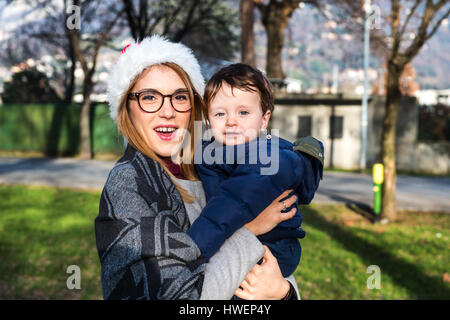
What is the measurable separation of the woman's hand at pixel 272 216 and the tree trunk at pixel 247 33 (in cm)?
941

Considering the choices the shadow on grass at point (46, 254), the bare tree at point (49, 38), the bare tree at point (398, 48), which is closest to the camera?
the shadow on grass at point (46, 254)

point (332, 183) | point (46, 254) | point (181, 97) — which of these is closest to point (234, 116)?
point (181, 97)

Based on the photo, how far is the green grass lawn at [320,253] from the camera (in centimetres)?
582

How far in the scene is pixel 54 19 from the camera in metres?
29.2

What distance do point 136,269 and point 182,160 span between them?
729 millimetres

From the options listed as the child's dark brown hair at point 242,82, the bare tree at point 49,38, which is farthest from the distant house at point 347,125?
the child's dark brown hair at point 242,82

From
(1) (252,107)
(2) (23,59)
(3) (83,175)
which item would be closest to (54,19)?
(2) (23,59)

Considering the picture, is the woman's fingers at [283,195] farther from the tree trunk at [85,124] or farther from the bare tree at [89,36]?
the tree trunk at [85,124]

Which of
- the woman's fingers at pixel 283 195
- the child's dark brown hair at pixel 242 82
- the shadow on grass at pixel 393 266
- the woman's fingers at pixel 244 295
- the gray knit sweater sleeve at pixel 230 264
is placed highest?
the child's dark brown hair at pixel 242 82

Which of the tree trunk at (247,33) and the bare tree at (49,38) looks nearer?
the tree trunk at (247,33)

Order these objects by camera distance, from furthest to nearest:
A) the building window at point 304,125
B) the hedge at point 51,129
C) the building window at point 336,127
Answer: the hedge at point 51,129, the building window at point 304,125, the building window at point 336,127

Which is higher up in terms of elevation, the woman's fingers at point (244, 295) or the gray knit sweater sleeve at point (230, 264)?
the gray knit sweater sleeve at point (230, 264)

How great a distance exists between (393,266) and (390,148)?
3.33 metres

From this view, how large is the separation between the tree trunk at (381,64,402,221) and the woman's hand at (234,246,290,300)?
24.2ft
